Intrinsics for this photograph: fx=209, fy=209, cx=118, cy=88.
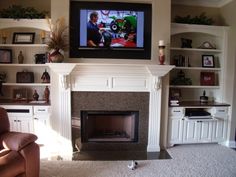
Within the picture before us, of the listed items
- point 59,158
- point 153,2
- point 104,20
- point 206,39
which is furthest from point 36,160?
point 206,39

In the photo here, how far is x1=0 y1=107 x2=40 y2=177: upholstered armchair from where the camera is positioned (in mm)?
2070

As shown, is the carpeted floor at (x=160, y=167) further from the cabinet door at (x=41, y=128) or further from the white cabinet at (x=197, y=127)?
the cabinet door at (x=41, y=128)

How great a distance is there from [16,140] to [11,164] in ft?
0.97

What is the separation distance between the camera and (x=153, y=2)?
3490 millimetres

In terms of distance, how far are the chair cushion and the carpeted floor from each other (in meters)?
0.66

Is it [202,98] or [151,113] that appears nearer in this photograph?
[151,113]

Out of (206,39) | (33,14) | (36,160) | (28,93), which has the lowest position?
(36,160)

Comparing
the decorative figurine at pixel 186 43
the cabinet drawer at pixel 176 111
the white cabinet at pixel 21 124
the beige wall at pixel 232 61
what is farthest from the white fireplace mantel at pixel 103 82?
the beige wall at pixel 232 61

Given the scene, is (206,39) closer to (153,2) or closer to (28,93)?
(153,2)

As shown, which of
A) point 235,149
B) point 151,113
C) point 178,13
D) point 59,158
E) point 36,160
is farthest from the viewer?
point 178,13

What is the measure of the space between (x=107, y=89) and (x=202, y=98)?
75.3 inches

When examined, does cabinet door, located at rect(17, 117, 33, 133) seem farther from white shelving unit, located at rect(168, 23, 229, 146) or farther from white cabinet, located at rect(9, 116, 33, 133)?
white shelving unit, located at rect(168, 23, 229, 146)

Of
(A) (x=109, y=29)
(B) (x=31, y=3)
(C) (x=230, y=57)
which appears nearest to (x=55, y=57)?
(A) (x=109, y=29)

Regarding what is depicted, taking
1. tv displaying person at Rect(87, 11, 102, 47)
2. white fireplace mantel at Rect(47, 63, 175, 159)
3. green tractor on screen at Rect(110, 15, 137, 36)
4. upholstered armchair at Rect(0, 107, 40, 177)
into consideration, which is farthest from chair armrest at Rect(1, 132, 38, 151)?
green tractor on screen at Rect(110, 15, 137, 36)
